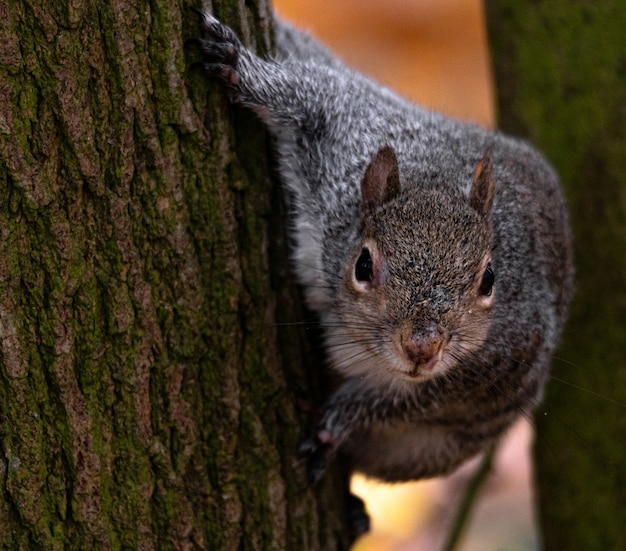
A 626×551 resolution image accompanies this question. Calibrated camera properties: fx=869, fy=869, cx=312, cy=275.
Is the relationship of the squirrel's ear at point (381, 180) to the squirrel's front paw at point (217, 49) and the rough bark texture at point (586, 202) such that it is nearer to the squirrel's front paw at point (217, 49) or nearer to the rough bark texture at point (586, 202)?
the squirrel's front paw at point (217, 49)

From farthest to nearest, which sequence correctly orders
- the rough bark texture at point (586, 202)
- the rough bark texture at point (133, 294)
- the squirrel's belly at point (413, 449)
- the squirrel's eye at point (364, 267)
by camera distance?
the rough bark texture at point (586, 202)
the squirrel's belly at point (413, 449)
the squirrel's eye at point (364, 267)
the rough bark texture at point (133, 294)

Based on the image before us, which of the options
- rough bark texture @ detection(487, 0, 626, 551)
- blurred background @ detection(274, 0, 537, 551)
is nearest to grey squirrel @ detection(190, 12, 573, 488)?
rough bark texture @ detection(487, 0, 626, 551)

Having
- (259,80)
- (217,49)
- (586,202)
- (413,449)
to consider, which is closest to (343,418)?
(413,449)

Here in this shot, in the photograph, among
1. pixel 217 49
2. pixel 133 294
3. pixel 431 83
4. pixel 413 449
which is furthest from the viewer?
pixel 431 83

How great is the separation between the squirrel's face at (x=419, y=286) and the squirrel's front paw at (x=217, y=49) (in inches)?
26.8

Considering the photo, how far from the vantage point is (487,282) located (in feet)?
9.54

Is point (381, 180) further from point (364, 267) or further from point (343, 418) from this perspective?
point (343, 418)

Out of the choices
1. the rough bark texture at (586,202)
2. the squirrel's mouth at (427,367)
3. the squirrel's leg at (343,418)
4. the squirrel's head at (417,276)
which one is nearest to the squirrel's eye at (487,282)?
the squirrel's head at (417,276)

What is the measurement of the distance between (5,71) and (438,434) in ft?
7.22

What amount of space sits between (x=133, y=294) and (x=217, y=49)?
2.60 ft

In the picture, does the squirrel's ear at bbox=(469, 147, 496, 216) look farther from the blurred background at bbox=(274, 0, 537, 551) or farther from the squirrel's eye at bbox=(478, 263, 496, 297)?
the blurred background at bbox=(274, 0, 537, 551)

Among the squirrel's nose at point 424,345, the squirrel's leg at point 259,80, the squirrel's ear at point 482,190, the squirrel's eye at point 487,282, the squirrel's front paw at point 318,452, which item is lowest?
the squirrel's front paw at point 318,452

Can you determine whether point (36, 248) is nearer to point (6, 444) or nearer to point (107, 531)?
point (6, 444)

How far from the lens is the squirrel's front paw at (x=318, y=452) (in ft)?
10.00
